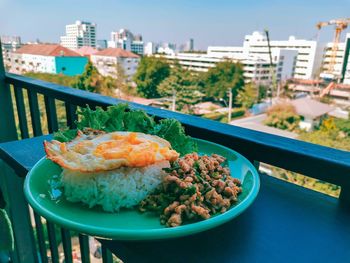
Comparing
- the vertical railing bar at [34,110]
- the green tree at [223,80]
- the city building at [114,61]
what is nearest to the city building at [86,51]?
the city building at [114,61]

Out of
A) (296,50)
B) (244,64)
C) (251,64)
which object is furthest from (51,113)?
(296,50)

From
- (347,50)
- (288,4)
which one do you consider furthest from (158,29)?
(347,50)

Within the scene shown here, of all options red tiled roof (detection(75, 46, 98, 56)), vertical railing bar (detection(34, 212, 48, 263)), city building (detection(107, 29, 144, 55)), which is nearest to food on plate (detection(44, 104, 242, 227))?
vertical railing bar (detection(34, 212, 48, 263))

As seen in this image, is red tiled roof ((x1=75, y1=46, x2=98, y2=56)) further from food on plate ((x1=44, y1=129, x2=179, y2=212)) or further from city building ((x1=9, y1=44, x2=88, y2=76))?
food on plate ((x1=44, y1=129, x2=179, y2=212))

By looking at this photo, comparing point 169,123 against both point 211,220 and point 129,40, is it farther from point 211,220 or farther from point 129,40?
point 129,40

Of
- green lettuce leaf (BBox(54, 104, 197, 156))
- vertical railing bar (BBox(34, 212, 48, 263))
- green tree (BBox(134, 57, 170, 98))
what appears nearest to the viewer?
green lettuce leaf (BBox(54, 104, 197, 156))

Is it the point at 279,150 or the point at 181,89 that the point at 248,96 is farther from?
the point at 279,150

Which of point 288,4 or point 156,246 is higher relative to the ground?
point 288,4
